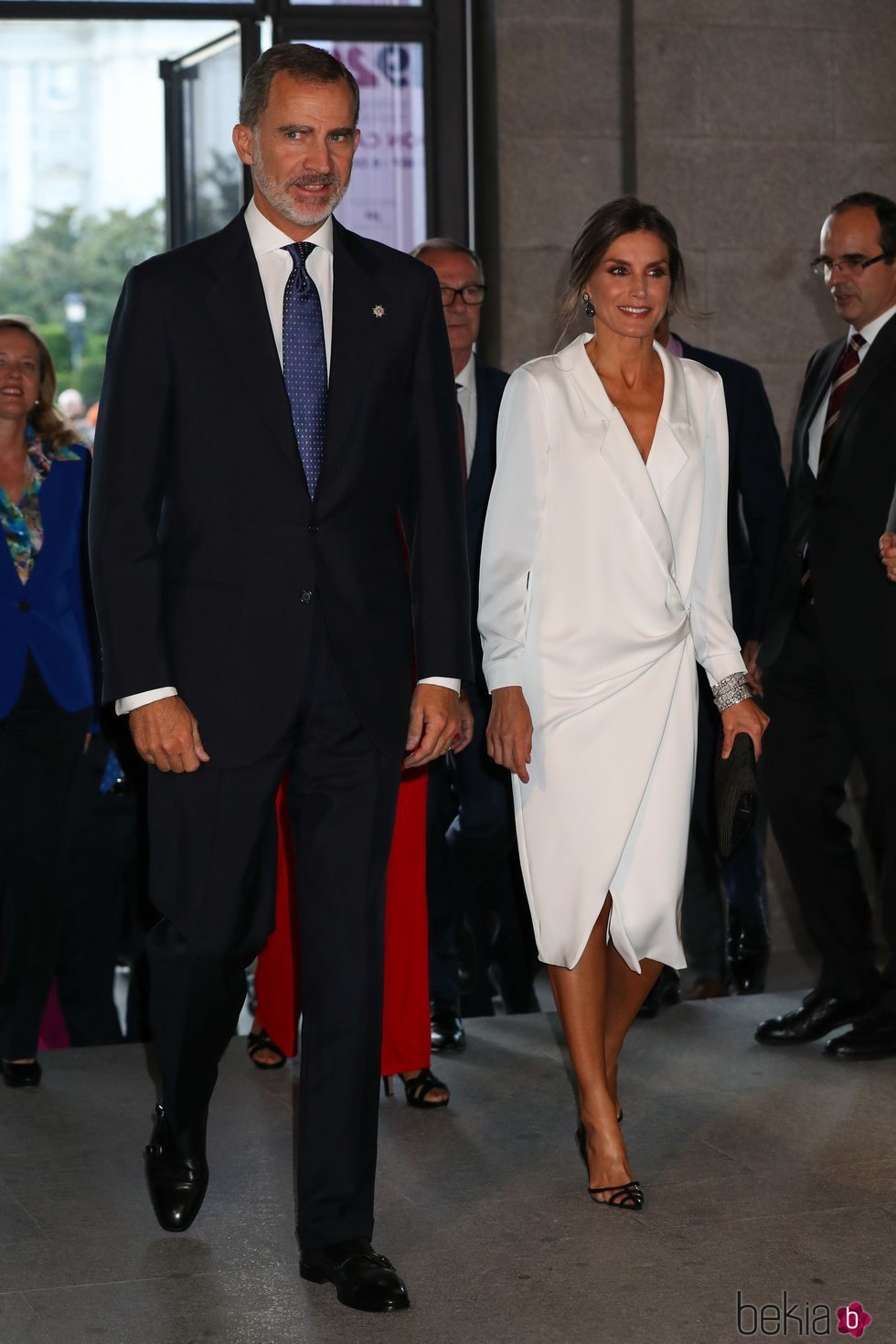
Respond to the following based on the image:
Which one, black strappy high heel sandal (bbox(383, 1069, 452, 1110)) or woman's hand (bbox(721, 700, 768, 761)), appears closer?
woman's hand (bbox(721, 700, 768, 761))

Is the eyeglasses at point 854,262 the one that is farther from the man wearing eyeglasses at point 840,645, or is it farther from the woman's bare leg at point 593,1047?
the woman's bare leg at point 593,1047

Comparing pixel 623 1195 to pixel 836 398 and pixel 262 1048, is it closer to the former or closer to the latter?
pixel 262 1048

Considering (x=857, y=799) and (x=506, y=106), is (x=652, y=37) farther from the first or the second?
(x=857, y=799)

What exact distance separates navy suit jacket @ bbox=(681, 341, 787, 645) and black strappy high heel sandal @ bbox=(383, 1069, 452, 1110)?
160 cm

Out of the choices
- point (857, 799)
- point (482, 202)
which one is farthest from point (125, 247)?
point (857, 799)

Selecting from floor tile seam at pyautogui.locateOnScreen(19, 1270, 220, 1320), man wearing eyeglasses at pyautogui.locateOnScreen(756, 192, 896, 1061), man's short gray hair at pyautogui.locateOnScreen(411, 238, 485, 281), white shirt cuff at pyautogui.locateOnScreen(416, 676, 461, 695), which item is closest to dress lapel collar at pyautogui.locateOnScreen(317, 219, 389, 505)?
white shirt cuff at pyautogui.locateOnScreen(416, 676, 461, 695)

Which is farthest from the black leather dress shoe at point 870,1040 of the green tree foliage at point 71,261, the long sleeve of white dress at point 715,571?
the green tree foliage at point 71,261

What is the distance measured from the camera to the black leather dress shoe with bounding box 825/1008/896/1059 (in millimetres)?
4250

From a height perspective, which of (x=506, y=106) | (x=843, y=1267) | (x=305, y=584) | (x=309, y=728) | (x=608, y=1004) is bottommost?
(x=843, y=1267)

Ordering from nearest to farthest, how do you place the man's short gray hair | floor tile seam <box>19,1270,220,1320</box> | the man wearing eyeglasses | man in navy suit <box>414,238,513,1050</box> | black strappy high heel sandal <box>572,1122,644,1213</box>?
floor tile seam <box>19,1270,220,1320</box>, black strappy high heel sandal <box>572,1122,644,1213</box>, the man wearing eyeglasses, man in navy suit <box>414,238,513,1050</box>, the man's short gray hair

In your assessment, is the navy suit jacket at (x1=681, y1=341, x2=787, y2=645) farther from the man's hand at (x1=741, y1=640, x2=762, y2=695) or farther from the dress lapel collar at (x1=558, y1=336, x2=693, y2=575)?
the dress lapel collar at (x1=558, y1=336, x2=693, y2=575)

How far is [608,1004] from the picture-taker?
351 cm

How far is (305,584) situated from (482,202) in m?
4.30

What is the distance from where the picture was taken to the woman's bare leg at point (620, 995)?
346cm
